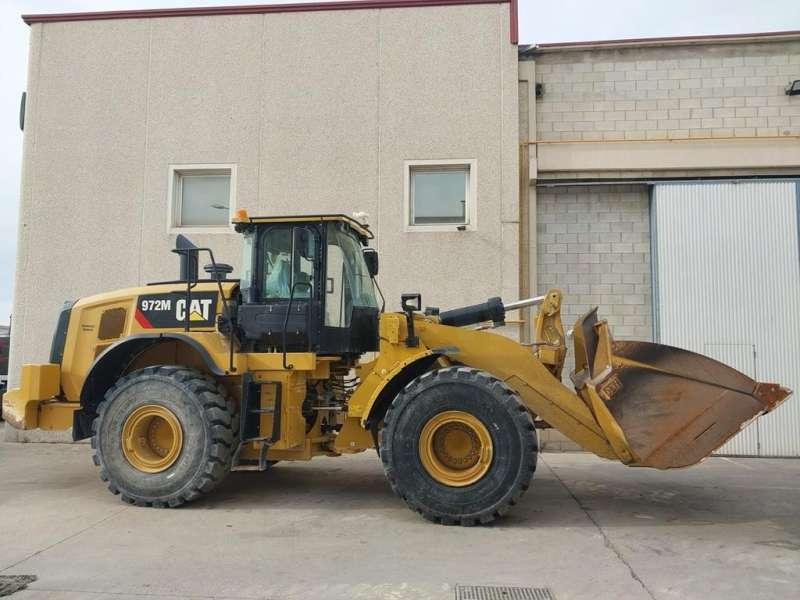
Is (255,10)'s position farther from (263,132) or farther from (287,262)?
(287,262)

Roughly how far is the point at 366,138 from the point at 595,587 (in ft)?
26.2

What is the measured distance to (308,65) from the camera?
1072cm

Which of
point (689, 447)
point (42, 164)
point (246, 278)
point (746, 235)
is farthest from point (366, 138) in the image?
point (689, 447)

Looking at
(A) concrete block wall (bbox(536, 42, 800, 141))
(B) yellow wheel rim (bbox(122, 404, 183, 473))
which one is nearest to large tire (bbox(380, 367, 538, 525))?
(B) yellow wheel rim (bbox(122, 404, 183, 473))

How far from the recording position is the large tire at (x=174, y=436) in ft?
20.0

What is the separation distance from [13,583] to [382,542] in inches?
98.2

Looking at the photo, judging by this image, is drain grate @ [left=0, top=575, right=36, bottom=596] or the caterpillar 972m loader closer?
drain grate @ [left=0, top=575, right=36, bottom=596]

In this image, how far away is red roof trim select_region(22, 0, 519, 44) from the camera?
34.6 feet

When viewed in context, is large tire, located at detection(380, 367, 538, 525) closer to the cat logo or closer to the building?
the cat logo

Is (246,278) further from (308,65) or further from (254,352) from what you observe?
(308,65)

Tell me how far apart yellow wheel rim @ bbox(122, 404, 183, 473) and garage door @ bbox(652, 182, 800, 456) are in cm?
738

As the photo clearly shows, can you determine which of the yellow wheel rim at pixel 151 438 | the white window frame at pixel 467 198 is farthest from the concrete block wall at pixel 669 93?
the yellow wheel rim at pixel 151 438

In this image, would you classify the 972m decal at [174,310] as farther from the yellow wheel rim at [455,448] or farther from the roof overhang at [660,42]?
the roof overhang at [660,42]

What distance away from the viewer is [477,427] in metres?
5.66
